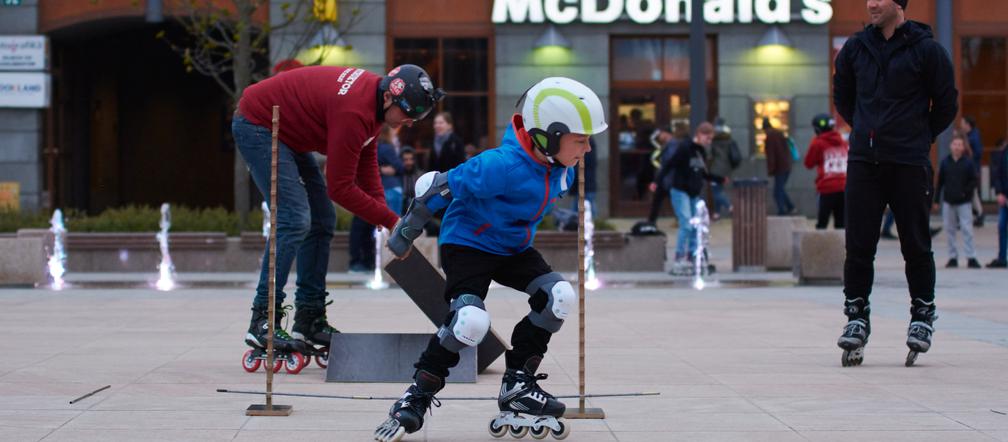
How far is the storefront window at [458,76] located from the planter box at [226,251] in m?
10.2

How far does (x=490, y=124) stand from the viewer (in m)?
26.9

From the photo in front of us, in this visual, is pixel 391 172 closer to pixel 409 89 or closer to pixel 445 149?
pixel 445 149

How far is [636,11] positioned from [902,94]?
18.4 m

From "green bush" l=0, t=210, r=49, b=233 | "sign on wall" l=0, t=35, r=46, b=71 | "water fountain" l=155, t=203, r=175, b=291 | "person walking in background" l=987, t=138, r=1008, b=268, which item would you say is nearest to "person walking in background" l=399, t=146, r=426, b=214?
"water fountain" l=155, t=203, r=175, b=291

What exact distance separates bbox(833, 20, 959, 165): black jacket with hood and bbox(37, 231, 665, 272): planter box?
8399mm

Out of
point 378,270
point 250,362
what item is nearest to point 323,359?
point 250,362

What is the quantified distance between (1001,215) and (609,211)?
1071cm

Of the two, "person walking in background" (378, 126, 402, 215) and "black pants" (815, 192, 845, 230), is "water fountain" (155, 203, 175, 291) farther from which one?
"black pants" (815, 192, 845, 230)

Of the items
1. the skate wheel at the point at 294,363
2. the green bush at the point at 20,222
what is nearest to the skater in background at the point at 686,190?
the green bush at the point at 20,222

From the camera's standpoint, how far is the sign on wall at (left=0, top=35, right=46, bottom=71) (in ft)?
88.0

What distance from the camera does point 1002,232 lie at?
17.2 metres

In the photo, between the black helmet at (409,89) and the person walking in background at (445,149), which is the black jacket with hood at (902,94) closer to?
the black helmet at (409,89)

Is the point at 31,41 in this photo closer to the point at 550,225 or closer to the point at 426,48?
the point at 426,48

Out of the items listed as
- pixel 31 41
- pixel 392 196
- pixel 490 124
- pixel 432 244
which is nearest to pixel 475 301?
Result: pixel 432 244
